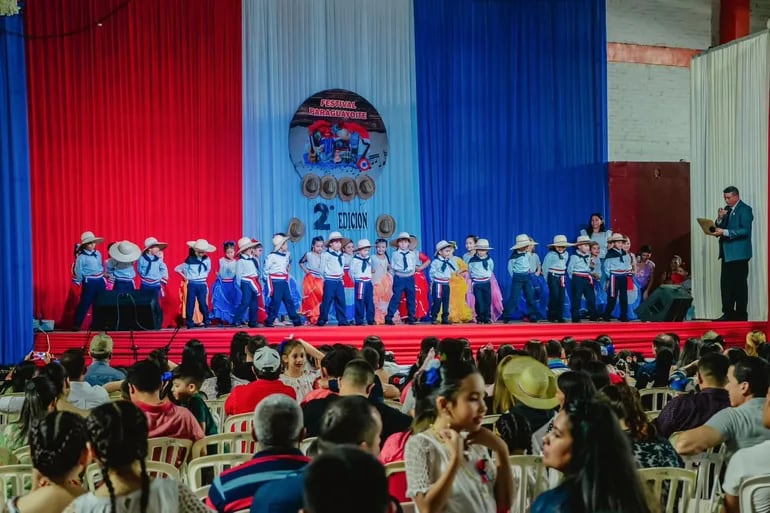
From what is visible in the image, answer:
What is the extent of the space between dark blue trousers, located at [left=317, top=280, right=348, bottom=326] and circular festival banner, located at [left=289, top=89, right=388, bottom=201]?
1900mm

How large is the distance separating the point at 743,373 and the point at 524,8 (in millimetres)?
12152

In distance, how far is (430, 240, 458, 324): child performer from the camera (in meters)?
12.6

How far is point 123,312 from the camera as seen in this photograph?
10031mm

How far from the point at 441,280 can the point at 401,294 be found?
0.58 meters

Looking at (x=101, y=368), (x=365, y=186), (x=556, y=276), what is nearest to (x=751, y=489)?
(x=101, y=368)

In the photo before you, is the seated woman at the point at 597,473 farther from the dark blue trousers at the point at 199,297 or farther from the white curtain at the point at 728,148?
the white curtain at the point at 728,148

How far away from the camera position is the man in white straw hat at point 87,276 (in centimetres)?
1079

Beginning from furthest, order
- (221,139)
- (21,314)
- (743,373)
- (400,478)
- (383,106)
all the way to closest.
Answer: (383,106)
(221,139)
(21,314)
(743,373)
(400,478)

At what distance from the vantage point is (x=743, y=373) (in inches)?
142

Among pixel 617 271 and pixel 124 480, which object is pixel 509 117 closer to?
pixel 617 271

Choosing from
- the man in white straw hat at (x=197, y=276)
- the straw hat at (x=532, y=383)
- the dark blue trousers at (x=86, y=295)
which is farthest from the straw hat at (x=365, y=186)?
the straw hat at (x=532, y=383)

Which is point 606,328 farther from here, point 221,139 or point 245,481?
point 245,481

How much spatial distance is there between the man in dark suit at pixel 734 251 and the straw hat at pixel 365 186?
192 inches

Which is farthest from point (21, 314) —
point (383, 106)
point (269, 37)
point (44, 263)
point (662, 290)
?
point (662, 290)
